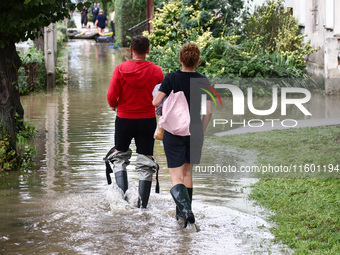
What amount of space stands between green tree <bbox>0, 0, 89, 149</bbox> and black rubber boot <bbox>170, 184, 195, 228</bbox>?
10.1 feet

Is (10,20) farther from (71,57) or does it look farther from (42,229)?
(71,57)

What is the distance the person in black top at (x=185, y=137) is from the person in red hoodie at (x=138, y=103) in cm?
50

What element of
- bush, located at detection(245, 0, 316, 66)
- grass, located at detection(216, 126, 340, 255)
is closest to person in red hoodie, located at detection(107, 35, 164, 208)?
grass, located at detection(216, 126, 340, 255)

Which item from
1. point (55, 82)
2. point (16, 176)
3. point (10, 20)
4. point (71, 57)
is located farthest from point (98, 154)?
point (71, 57)

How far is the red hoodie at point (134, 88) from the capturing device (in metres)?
6.36

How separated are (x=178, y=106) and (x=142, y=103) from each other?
2.15 ft

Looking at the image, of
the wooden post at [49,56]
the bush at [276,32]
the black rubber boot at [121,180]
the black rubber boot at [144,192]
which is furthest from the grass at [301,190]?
the wooden post at [49,56]

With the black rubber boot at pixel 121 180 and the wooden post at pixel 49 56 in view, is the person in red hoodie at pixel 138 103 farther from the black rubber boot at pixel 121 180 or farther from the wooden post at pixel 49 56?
Answer: the wooden post at pixel 49 56

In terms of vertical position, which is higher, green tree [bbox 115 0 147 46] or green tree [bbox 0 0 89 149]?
green tree [bbox 115 0 147 46]

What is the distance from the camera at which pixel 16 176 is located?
8.07 metres

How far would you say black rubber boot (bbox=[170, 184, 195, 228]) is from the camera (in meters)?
5.77

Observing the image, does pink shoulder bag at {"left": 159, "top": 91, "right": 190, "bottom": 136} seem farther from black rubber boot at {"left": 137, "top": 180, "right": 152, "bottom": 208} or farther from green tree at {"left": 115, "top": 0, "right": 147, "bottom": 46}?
green tree at {"left": 115, "top": 0, "right": 147, "bottom": 46}

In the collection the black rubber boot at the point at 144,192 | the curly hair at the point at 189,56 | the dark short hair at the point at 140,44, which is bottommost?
the black rubber boot at the point at 144,192

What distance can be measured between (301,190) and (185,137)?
1.92 metres
